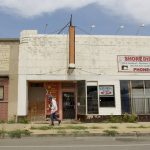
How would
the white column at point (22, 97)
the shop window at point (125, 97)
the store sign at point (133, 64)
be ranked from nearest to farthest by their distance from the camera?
the white column at point (22, 97) → the shop window at point (125, 97) → the store sign at point (133, 64)

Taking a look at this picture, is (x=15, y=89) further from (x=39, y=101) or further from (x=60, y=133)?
(x=60, y=133)

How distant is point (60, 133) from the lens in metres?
17.5

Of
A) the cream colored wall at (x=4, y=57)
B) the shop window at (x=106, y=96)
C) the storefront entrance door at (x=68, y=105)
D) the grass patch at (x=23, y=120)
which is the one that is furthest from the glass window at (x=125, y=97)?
the cream colored wall at (x=4, y=57)

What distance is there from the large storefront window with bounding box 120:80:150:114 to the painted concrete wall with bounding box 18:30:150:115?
411 millimetres

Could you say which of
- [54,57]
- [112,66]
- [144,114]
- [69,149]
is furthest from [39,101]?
[69,149]

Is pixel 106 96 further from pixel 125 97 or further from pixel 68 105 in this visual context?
pixel 68 105

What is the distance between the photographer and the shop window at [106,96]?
25406 millimetres

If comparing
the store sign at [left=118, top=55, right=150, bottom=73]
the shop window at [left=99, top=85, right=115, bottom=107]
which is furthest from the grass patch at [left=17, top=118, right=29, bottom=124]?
the store sign at [left=118, top=55, right=150, bottom=73]

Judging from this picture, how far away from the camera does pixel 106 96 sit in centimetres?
2548

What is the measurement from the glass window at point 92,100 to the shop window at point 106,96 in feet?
1.10

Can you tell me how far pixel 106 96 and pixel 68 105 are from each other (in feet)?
9.59

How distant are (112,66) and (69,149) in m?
13.8

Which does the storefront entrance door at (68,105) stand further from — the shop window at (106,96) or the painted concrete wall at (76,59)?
the shop window at (106,96)

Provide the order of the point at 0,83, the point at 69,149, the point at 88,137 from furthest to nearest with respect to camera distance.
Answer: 1. the point at 0,83
2. the point at 88,137
3. the point at 69,149
